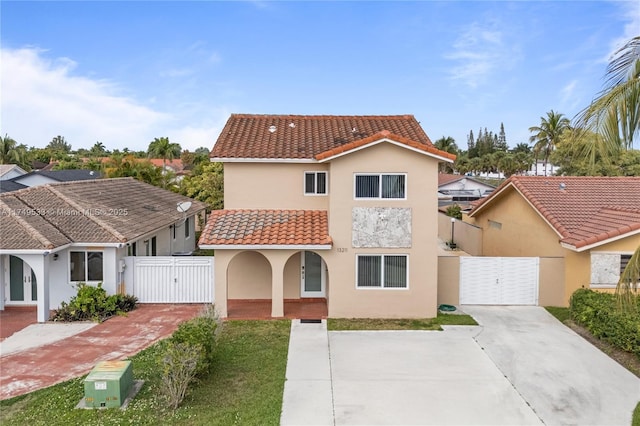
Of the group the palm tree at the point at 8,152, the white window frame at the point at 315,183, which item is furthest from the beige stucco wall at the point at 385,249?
the palm tree at the point at 8,152

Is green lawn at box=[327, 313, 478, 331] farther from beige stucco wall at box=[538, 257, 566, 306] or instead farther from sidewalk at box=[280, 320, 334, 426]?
beige stucco wall at box=[538, 257, 566, 306]

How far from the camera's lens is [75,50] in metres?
23.1

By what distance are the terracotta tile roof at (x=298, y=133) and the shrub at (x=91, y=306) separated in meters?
6.33

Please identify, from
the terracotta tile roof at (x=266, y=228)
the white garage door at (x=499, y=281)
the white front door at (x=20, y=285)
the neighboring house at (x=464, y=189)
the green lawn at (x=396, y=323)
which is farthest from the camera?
the neighboring house at (x=464, y=189)

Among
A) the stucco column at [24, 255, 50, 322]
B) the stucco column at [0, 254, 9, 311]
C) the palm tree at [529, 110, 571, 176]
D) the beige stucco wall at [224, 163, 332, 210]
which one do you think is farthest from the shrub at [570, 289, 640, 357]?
the palm tree at [529, 110, 571, 176]

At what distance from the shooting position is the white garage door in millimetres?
17094

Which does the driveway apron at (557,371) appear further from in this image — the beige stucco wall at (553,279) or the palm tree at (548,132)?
the palm tree at (548,132)

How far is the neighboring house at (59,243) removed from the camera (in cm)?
1476

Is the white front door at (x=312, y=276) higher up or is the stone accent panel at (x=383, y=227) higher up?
the stone accent panel at (x=383, y=227)

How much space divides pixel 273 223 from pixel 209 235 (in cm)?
235

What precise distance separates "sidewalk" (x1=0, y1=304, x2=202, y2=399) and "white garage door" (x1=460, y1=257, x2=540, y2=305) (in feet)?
34.6

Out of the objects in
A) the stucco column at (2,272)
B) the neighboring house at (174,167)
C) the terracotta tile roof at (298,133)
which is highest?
the neighboring house at (174,167)

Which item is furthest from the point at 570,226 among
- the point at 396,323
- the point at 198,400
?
the point at 198,400

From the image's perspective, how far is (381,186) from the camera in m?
15.6
